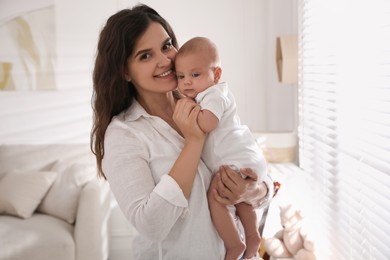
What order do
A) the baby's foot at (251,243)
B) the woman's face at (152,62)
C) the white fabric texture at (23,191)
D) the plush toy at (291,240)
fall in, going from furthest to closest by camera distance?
1. the white fabric texture at (23,191)
2. the plush toy at (291,240)
3. the baby's foot at (251,243)
4. the woman's face at (152,62)

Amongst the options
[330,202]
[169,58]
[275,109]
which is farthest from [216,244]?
[275,109]

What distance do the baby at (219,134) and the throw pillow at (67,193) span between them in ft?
7.02

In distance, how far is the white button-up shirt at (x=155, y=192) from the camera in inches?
50.9

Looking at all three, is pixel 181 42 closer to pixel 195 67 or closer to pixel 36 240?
pixel 36 240

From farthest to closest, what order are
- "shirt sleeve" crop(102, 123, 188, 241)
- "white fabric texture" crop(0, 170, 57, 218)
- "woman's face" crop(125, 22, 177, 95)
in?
"white fabric texture" crop(0, 170, 57, 218) → "woman's face" crop(125, 22, 177, 95) → "shirt sleeve" crop(102, 123, 188, 241)

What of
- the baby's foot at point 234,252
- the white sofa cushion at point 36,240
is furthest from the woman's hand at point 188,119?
the white sofa cushion at point 36,240

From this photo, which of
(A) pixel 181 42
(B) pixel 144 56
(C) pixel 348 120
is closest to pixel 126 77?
(B) pixel 144 56

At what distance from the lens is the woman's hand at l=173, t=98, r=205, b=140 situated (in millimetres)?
1396

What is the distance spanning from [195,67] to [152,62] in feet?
0.43

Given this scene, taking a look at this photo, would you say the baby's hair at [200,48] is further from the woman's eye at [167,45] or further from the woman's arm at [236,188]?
the woman's arm at [236,188]

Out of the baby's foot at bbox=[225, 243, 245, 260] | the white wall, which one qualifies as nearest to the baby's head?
the baby's foot at bbox=[225, 243, 245, 260]

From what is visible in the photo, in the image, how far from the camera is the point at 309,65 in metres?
2.60

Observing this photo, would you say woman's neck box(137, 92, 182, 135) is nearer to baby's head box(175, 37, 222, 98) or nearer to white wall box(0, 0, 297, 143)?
baby's head box(175, 37, 222, 98)

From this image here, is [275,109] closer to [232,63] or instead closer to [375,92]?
[232,63]
